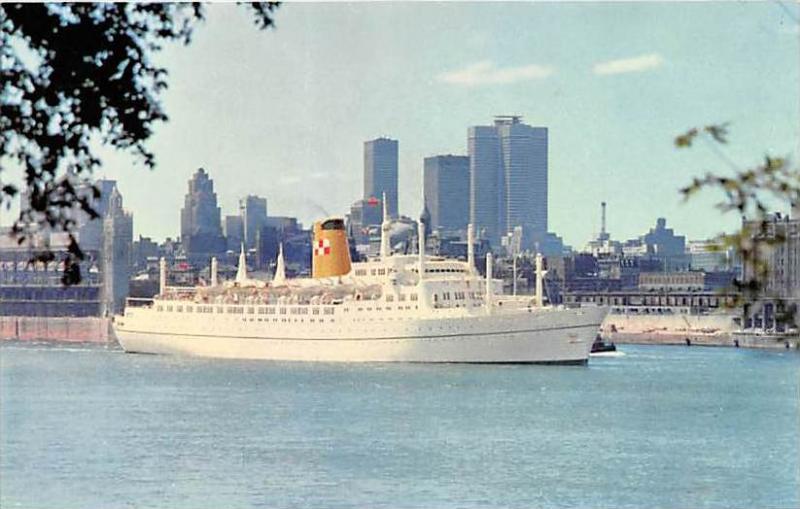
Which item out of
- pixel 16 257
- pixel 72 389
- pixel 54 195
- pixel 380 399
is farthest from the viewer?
pixel 16 257

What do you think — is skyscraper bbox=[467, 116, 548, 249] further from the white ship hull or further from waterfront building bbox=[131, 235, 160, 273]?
the white ship hull

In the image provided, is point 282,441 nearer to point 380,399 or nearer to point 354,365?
point 380,399

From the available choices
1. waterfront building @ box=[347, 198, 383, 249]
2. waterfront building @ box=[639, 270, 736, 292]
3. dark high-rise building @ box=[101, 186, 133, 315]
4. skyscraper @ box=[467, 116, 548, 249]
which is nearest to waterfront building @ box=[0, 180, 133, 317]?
dark high-rise building @ box=[101, 186, 133, 315]

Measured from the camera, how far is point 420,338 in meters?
17.3

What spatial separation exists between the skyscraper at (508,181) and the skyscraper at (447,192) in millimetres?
253

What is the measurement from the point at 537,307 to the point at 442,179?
41.7 feet

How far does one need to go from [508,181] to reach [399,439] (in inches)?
856

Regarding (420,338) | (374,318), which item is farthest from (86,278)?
(420,338)

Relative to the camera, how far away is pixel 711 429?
1065 centimetres

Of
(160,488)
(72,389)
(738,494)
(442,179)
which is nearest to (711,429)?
(738,494)

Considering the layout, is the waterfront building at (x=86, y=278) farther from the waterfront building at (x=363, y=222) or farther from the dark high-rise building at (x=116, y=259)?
the waterfront building at (x=363, y=222)

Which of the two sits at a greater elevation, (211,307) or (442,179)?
(442,179)

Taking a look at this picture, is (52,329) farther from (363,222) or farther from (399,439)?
(399,439)

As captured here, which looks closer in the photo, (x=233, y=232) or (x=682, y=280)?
(x=233, y=232)
